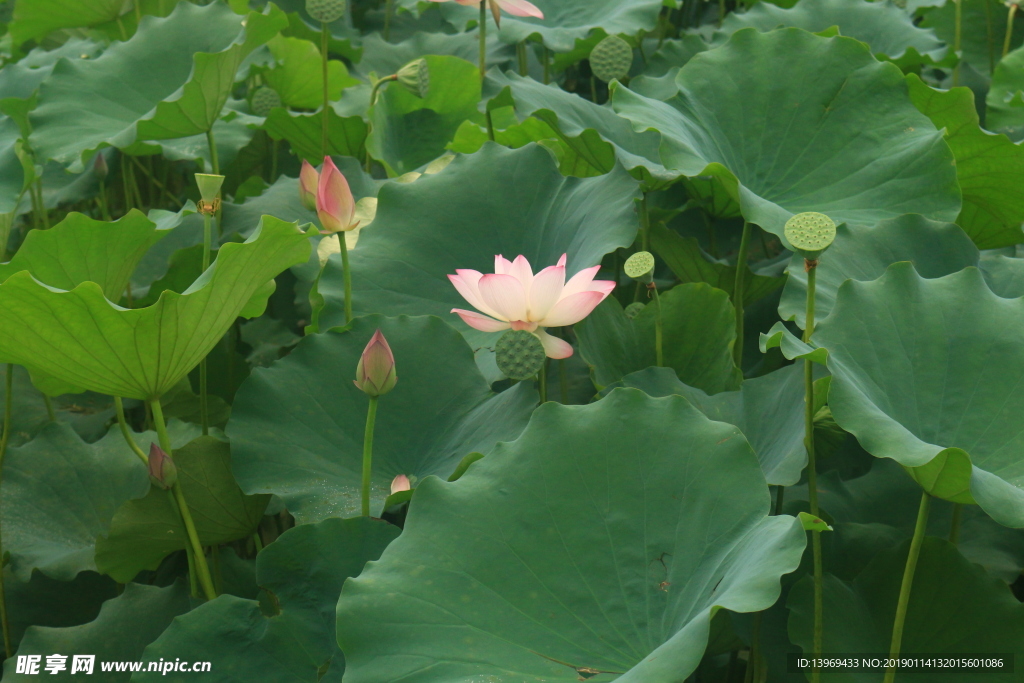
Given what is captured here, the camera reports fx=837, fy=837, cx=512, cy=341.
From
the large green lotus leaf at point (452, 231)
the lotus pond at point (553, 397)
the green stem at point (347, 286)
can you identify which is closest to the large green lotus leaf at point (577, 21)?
the lotus pond at point (553, 397)

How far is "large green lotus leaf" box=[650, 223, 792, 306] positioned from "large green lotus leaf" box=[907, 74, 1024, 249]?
1.03 feet

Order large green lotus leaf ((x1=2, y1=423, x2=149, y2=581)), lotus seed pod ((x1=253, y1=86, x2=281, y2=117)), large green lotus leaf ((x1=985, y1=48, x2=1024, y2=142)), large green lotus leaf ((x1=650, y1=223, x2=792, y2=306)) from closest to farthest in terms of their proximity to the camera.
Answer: large green lotus leaf ((x1=2, y1=423, x2=149, y2=581)) → large green lotus leaf ((x1=650, y1=223, x2=792, y2=306)) → large green lotus leaf ((x1=985, y1=48, x2=1024, y2=142)) → lotus seed pod ((x1=253, y1=86, x2=281, y2=117))

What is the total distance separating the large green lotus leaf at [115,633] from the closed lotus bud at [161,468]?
0.18 meters

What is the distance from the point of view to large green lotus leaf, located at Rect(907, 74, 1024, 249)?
4.23 feet

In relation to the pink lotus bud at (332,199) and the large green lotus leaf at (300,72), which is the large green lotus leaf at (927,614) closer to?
the pink lotus bud at (332,199)

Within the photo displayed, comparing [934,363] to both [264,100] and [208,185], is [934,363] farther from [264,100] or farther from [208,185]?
[264,100]

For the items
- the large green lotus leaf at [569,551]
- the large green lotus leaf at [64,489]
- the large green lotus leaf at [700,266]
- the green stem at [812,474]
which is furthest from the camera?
the large green lotus leaf at [700,266]

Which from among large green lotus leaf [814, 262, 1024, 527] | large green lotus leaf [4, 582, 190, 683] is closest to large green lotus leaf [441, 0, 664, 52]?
large green lotus leaf [814, 262, 1024, 527]

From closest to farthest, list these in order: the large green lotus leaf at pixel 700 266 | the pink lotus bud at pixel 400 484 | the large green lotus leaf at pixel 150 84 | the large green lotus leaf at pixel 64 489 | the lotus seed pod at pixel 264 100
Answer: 1. the pink lotus bud at pixel 400 484
2. the large green lotus leaf at pixel 64 489
3. the large green lotus leaf at pixel 700 266
4. the large green lotus leaf at pixel 150 84
5. the lotus seed pod at pixel 264 100

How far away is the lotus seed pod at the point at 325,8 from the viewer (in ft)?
5.32

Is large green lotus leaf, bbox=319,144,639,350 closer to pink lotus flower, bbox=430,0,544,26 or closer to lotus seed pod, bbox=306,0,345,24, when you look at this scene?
pink lotus flower, bbox=430,0,544,26

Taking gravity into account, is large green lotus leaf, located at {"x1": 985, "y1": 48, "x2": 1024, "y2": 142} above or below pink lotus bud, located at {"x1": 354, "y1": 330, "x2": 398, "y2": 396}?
below

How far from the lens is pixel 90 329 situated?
88cm

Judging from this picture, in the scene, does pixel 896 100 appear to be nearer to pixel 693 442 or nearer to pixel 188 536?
pixel 693 442
